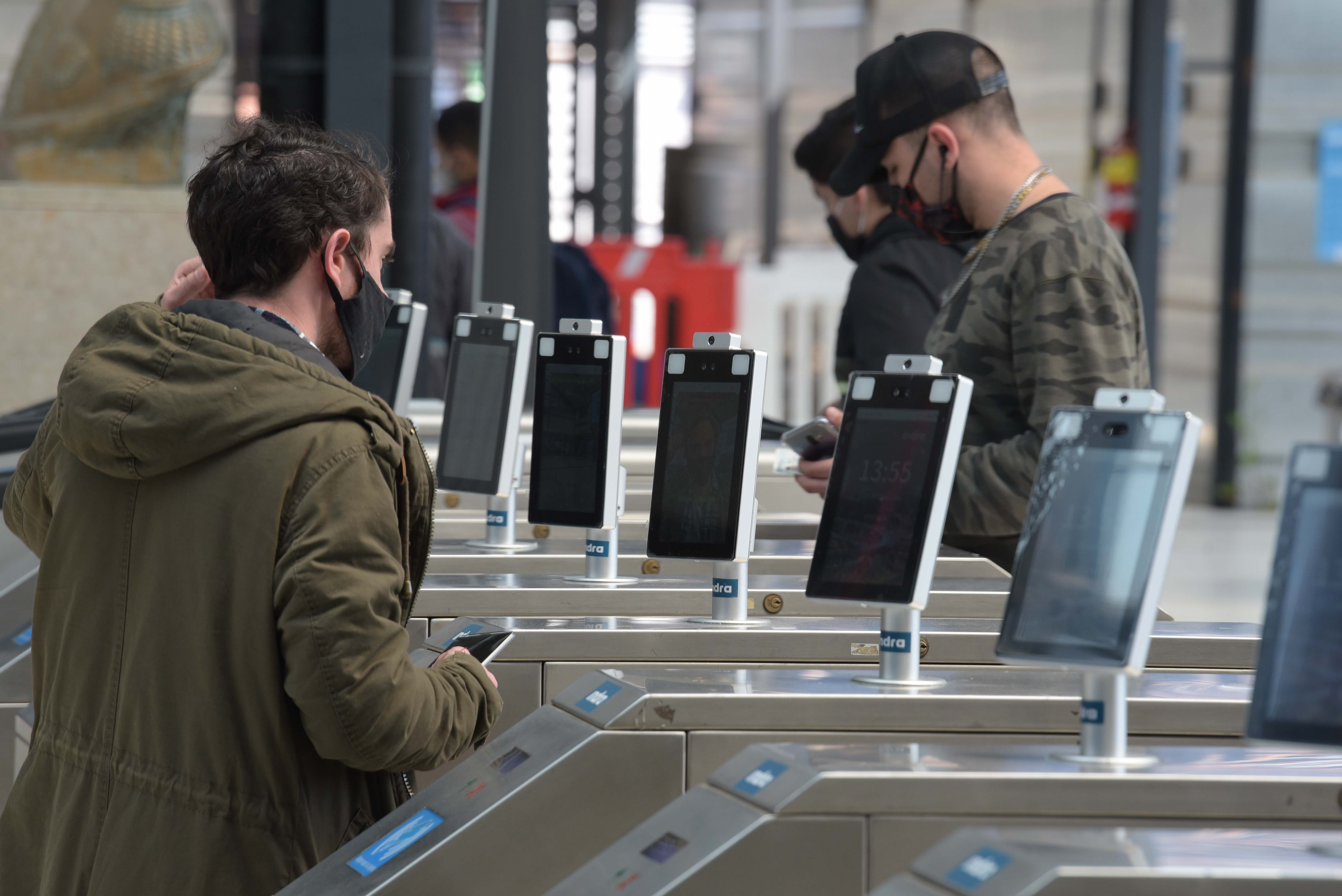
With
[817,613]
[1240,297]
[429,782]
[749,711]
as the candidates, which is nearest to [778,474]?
[817,613]

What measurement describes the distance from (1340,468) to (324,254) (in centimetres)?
90

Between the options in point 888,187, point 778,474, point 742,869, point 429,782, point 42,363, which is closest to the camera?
point 742,869

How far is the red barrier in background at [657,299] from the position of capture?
8.49 m

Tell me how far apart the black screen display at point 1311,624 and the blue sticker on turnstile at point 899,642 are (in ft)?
1.52

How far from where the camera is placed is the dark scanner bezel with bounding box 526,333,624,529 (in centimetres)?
198

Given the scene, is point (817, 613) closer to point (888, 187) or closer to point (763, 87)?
point (888, 187)

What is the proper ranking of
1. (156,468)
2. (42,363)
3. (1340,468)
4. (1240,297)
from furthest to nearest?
(1240,297), (42,363), (156,468), (1340,468)

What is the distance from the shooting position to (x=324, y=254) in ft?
4.77

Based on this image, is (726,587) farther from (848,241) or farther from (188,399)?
(848,241)

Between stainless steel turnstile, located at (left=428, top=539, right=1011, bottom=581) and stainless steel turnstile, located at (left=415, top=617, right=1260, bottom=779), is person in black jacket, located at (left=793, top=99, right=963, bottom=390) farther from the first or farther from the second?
stainless steel turnstile, located at (left=415, top=617, right=1260, bottom=779)

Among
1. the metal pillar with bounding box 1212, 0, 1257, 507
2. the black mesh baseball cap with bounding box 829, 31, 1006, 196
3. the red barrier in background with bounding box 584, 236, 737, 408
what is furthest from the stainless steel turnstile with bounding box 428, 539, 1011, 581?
the metal pillar with bounding box 1212, 0, 1257, 507

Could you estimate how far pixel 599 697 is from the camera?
59.4 inches

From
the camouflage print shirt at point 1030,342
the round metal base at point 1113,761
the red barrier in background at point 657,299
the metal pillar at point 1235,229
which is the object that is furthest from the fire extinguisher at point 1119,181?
the round metal base at point 1113,761

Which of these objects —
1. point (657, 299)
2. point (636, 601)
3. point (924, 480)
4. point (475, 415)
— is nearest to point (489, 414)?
point (475, 415)
